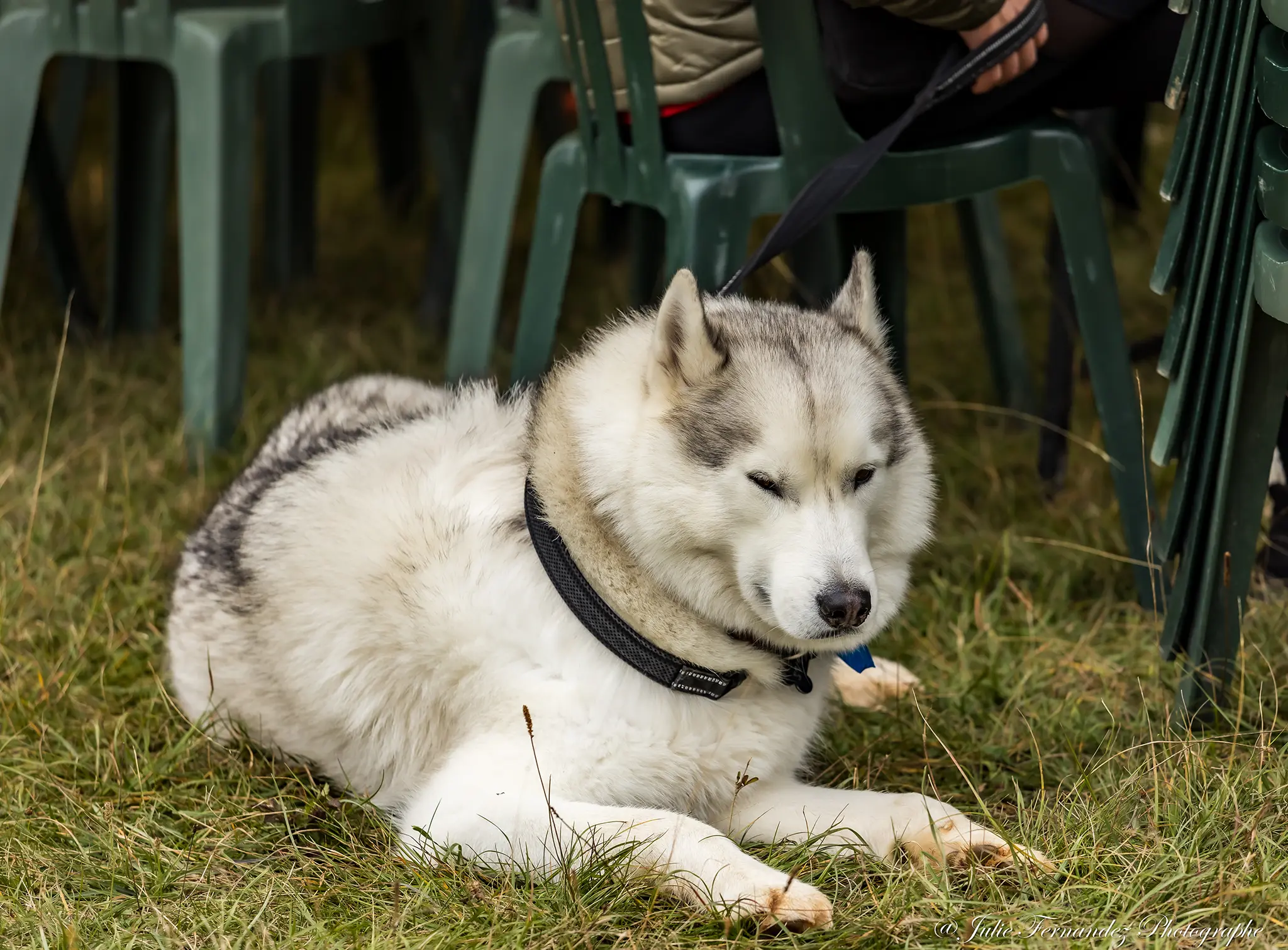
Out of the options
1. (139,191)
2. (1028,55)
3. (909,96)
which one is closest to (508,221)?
(909,96)

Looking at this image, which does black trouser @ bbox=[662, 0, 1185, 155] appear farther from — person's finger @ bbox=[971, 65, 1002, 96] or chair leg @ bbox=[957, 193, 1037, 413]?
chair leg @ bbox=[957, 193, 1037, 413]

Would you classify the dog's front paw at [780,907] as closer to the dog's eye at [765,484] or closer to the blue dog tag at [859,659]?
the blue dog tag at [859,659]

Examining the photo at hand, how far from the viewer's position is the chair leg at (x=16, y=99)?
4230 mm

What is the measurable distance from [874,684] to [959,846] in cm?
78

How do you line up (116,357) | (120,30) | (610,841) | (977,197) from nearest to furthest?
(610,841)
(120,30)
(977,197)
(116,357)

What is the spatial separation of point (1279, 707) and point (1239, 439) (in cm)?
58

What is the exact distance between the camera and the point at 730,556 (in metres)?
2.32

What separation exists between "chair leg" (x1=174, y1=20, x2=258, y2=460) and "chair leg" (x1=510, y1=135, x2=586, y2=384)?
45.9 inches

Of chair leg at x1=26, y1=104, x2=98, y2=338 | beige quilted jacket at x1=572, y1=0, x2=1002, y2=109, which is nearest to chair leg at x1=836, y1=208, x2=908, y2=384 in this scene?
beige quilted jacket at x1=572, y1=0, x2=1002, y2=109

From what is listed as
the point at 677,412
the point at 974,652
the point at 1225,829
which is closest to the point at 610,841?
the point at 677,412

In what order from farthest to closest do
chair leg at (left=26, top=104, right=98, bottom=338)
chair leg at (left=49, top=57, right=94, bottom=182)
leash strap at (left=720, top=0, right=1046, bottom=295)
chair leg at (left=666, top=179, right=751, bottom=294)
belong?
chair leg at (left=49, top=57, right=94, bottom=182) → chair leg at (left=26, top=104, right=98, bottom=338) → chair leg at (left=666, top=179, right=751, bottom=294) → leash strap at (left=720, top=0, right=1046, bottom=295)

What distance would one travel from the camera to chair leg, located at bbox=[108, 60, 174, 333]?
5.16 meters

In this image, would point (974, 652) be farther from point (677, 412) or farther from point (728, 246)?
point (677, 412)

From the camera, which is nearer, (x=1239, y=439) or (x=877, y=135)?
(x=1239, y=439)
